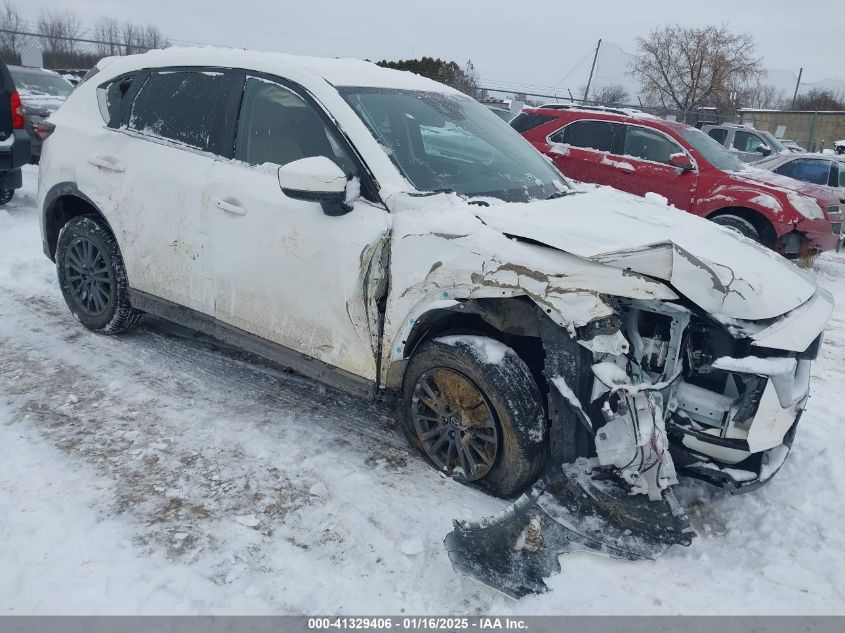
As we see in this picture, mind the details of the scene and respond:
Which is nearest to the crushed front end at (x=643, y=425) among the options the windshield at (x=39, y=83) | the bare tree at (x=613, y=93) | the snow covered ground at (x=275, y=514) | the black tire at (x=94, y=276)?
the snow covered ground at (x=275, y=514)

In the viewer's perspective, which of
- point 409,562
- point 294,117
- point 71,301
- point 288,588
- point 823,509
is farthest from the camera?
point 71,301

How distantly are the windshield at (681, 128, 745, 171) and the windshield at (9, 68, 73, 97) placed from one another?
1028cm

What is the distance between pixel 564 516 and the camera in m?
2.77

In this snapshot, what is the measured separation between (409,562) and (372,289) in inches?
48.7

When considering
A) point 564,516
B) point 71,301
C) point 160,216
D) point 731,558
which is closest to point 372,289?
point 564,516

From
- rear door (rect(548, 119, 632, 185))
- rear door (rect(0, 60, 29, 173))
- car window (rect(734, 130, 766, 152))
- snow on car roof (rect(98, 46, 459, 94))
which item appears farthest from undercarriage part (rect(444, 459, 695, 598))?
car window (rect(734, 130, 766, 152))

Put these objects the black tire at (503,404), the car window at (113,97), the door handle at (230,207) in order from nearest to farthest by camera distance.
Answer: the black tire at (503,404) < the door handle at (230,207) < the car window at (113,97)

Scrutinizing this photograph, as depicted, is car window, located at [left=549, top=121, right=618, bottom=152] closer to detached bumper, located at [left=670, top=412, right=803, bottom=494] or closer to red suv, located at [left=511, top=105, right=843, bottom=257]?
red suv, located at [left=511, top=105, right=843, bottom=257]

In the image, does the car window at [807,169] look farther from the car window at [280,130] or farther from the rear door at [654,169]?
the car window at [280,130]

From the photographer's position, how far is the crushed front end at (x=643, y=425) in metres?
2.56

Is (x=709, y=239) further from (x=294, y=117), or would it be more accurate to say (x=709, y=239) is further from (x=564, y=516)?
(x=294, y=117)

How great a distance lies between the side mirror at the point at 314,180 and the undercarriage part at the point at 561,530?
1.60 meters

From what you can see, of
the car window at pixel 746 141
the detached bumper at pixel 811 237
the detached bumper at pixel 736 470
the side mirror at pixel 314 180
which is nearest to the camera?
the detached bumper at pixel 736 470
